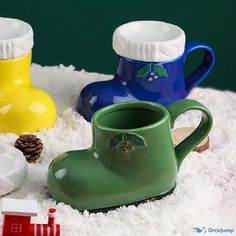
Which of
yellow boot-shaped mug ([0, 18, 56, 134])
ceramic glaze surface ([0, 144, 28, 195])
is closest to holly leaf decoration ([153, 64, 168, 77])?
yellow boot-shaped mug ([0, 18, 56, 134])

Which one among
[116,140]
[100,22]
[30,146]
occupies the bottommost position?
[100,22]

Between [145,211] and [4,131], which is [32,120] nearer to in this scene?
[4,131]

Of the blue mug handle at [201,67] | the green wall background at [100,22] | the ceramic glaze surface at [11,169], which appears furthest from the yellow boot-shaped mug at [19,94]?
the green wall background at [100,22]

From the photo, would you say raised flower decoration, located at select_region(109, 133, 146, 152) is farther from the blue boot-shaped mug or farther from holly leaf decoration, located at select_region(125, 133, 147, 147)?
the blue boot-shaped mug

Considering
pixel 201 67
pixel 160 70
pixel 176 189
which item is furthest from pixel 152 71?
pixel 176 189

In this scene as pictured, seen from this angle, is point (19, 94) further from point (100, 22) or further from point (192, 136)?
point (100, 22)

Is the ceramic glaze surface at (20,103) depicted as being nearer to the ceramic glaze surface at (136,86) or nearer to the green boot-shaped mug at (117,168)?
the ceramic glaze surface at (136,86)
